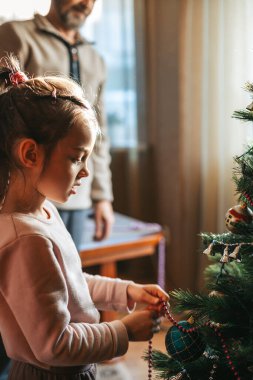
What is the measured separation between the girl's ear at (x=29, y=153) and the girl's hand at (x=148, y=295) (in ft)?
1.16

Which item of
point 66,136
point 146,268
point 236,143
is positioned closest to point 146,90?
point 236,143

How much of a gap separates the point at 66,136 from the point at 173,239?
2.03m

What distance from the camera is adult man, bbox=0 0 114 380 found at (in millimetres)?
1461

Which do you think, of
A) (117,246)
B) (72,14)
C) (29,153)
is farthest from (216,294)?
(117,246)

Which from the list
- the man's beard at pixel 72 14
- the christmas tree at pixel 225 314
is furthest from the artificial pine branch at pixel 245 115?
the man's beard at pixel 72 14

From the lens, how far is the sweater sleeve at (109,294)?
1084 mm

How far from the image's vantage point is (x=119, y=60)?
9.77 ft

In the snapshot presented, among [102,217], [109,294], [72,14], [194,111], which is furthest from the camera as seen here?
[194,111]

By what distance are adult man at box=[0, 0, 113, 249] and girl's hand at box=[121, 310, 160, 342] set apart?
62 centimetres

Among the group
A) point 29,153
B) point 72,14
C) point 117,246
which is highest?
point 72,14

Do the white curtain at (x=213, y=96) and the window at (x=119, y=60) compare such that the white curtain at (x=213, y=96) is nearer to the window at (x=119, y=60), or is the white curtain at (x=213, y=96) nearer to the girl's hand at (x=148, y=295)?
the window at (x=119, y=60)

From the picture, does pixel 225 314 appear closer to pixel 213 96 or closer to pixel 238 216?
pixel 238 216

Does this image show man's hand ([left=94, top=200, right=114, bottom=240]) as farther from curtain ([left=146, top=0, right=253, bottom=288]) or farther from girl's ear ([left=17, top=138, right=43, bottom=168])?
girl's ear ([left=17, top=138, right=43, bottom=168])

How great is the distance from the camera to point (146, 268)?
3.13 metres
